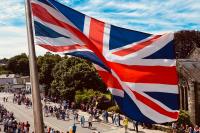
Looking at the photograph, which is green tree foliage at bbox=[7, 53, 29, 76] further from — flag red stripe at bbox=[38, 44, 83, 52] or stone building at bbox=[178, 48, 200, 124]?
flag red stripe at bbox=[38, 44, 83, 52]

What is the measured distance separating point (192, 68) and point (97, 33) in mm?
41367

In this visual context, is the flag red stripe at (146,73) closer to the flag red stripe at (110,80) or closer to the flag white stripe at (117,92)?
the flag red stripe at (110,80)

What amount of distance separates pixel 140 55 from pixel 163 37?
2.32 feet

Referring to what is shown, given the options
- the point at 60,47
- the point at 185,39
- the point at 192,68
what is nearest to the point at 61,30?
the point at 60,47

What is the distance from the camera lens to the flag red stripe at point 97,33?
10086mm

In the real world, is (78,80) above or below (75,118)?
above

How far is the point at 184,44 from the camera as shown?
87.2 m

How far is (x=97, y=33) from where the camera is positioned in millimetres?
10156

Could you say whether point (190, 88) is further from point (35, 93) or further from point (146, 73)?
point (35, 93)

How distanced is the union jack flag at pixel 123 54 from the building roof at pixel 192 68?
38727mm

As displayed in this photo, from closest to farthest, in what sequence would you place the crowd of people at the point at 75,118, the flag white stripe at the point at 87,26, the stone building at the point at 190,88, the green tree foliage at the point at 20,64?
the flag white stripe at the point at 87,26 → the crowd of people at the point at 75,118 → the stone building at the point at 190,88 → the green tree foliage at the point at 20,64

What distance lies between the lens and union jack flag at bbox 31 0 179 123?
947 centimetres

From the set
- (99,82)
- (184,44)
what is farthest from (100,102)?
(184,44)

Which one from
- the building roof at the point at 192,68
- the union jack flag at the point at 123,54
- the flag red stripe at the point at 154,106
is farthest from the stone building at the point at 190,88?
the flag red stripe at the point at 154,106
